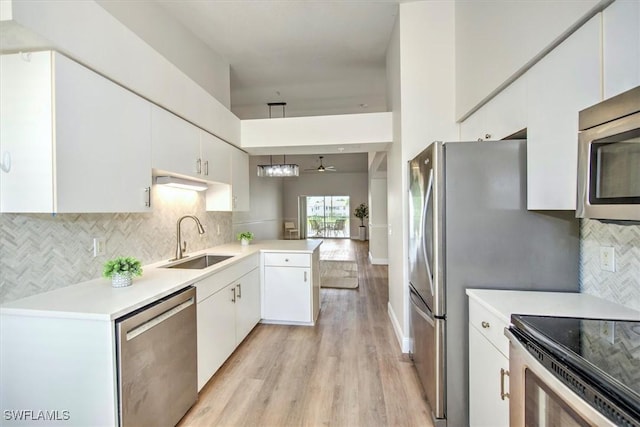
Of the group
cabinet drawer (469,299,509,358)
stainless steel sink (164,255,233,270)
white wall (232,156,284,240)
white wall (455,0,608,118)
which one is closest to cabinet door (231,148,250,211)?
stainless steel sink (164,255,233,270)

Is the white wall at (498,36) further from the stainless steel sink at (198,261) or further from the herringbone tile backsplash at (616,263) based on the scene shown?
the stainless steel sink at (198,261)

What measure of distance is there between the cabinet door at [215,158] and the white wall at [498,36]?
242 centimetres

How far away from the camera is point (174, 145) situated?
2.15m

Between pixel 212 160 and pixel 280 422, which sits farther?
pixel 212 160

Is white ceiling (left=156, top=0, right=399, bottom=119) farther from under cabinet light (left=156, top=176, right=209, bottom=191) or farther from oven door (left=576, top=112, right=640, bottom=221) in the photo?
oven door (left=576, top=112, right=640, bottom=221)

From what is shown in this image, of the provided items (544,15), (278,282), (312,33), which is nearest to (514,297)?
(544,15)

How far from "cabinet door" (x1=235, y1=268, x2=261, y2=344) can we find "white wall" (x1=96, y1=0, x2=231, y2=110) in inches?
89.7

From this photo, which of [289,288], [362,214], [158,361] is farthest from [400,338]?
[362,214]

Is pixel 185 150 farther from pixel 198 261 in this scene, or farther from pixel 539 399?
→ pixel 539 399

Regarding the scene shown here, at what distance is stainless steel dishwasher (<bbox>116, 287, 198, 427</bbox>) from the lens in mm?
1321

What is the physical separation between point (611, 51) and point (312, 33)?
266cm

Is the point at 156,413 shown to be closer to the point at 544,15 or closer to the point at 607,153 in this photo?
the point at 607,153

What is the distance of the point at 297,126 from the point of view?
337cm

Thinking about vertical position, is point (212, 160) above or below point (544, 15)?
below
